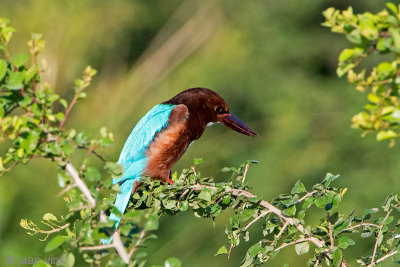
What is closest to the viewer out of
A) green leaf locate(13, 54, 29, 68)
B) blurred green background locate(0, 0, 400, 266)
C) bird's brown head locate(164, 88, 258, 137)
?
green leaf locate(13, 54, 29, 68)

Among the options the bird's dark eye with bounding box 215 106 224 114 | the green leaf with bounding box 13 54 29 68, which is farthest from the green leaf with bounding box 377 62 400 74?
the bird's dark eye with bounding box 215 106 224 114

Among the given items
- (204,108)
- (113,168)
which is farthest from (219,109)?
(113,168)

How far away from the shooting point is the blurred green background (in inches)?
211

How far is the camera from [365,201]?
623 cm

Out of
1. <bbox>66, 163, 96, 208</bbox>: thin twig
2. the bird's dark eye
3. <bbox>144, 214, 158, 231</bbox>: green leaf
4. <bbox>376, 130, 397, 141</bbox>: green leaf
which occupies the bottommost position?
the bird's dark eye

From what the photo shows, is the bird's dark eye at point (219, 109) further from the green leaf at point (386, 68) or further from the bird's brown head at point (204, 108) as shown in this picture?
the green leaf at point (386, 68)

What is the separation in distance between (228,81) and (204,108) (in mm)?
4140

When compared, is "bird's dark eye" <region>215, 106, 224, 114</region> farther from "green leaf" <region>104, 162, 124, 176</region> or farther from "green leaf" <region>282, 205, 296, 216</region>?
"green leaf" <region>104, 162, 124, 176</region>

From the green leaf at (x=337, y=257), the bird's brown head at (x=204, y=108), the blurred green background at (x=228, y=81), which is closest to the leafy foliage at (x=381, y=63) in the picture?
the green leaf at (x=337, y=257)

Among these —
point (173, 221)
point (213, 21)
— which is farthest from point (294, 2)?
point (173, 221)

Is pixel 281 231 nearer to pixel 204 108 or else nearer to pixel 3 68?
pixel 3 68

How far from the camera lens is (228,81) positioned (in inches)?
283

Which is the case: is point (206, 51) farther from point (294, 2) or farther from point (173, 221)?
point (173, 221)

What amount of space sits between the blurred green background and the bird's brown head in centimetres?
159
